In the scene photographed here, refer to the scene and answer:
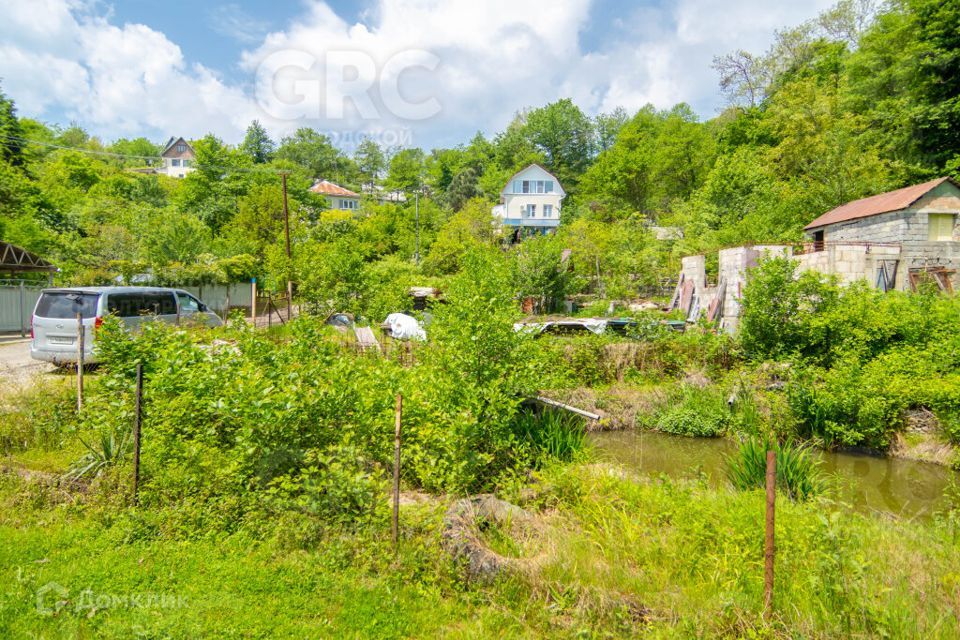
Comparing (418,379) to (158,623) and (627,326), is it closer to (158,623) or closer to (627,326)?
(158,623)

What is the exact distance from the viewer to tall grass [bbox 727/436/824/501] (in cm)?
630

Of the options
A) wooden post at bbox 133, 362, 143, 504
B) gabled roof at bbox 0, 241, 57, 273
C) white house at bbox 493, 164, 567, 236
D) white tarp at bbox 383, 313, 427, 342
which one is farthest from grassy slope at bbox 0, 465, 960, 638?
white house at bbox 493, 164, 567, 236

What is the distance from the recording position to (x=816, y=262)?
1534cm

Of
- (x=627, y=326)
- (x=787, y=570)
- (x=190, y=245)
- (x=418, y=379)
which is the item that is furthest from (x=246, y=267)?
(x=787, y=570)

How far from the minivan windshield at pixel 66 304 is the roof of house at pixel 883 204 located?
2245cm

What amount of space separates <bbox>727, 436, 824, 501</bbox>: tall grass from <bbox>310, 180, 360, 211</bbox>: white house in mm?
62489

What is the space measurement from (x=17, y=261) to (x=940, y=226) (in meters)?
31.2

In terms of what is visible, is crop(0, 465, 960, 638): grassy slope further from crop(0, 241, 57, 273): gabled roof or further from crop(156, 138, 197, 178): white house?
crop(156, 138, 197, 178): white house

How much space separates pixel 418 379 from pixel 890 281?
16558mm

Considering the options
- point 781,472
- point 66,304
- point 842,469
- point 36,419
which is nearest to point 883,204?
point 842,469

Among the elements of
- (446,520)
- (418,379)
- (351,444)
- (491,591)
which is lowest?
(491,591)

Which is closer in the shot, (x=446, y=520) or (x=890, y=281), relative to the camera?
(x=446, y=520)

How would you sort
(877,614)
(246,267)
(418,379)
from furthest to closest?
(246,267), (418,379), (877,614)

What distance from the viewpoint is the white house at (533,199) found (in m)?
48.3
